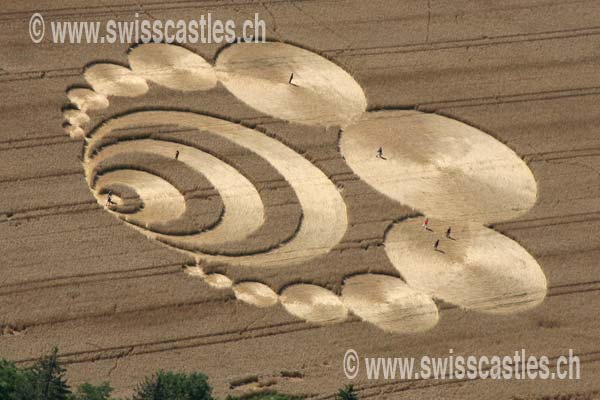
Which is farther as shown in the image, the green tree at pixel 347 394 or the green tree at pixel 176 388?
the green tree at pixel 347 394

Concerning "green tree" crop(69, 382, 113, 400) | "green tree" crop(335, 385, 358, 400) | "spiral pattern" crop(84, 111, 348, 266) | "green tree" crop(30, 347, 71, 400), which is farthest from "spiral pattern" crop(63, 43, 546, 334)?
"green tree" crop(30, 347, 71, 400)

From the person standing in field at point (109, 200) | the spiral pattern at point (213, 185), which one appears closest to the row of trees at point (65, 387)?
the spiral pattern at point (213, 185)

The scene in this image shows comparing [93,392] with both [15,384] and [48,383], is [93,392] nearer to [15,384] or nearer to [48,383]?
[48,383]

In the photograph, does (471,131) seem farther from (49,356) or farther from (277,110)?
(49,356)

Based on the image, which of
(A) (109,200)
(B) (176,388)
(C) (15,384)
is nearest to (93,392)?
(C) (15,384)

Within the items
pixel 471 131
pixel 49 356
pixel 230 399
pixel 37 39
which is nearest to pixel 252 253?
pixel 230 399

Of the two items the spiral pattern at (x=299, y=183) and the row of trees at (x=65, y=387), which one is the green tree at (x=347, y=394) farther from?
the spiral pattern at (x=299, y=183)
